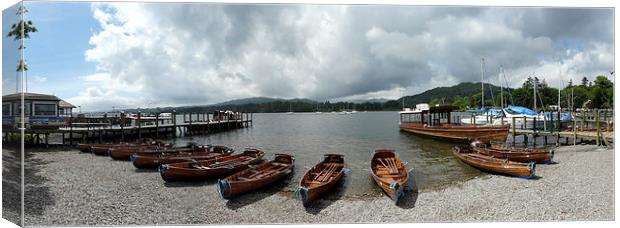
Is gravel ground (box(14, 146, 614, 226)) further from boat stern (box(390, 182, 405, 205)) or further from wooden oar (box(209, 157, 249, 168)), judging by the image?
wooden oar (box(209, 157, 249, 168))

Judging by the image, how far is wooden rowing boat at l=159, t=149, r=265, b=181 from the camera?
351 inches

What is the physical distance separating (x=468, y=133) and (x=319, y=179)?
13.8m

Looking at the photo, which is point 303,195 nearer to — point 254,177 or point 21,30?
point 254,177

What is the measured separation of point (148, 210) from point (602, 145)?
17688mm

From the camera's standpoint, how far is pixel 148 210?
→ 21.7ft

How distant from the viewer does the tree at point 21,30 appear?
18.8 ft

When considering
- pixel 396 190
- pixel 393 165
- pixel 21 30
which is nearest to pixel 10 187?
pixel 21 30

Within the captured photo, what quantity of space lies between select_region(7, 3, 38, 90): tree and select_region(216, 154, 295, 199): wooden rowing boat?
4283 mm

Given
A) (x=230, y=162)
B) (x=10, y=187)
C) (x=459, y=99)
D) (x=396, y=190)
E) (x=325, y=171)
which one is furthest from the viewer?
(x=459, y=99)

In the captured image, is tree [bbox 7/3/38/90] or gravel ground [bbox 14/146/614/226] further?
gravel ground [bbox 14/146/614/226]

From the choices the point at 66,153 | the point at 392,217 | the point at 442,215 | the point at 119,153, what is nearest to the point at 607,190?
the point at 442,215

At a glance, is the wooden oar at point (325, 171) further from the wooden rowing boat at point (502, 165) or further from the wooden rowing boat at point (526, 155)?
the wooden rowing boat at point (526, 155)

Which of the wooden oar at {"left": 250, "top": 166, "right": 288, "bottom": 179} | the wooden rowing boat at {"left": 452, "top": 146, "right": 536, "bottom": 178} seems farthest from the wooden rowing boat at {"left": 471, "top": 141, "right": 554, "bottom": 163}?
the wooden oar at {"left": 250, "top": 166, "right": 288, "bottom": 179}

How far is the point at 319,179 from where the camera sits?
29.3 feet
